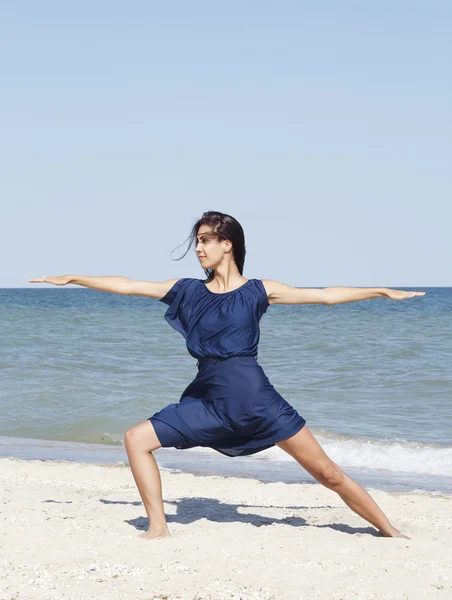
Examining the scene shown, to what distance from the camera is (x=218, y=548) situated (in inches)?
203

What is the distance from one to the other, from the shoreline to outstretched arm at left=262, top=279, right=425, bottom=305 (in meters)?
3.47

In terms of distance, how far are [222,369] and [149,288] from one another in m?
0.68

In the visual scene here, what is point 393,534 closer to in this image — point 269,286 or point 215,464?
point 269,286

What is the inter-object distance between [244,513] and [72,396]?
25.3 feet

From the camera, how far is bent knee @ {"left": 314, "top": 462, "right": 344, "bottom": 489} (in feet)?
17.2

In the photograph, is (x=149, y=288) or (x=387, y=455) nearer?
(x=149, y=288)

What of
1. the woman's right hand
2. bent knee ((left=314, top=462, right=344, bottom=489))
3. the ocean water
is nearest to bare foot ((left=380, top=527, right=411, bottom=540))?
bent knee ((left=314, top=462, right=344, bottom=489))

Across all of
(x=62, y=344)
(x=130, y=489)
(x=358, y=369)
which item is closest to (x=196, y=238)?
(x=130, y=489)

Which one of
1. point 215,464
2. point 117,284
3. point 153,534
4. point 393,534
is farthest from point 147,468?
point 215,464

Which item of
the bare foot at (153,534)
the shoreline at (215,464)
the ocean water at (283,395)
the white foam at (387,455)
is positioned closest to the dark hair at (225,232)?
the bare foot at (153,534)

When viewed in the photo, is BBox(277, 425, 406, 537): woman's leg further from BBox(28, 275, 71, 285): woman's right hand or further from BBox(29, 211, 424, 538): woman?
BBox(28, 275, 71, 285): woman's right hand

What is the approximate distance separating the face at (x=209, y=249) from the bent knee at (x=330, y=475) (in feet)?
4.65

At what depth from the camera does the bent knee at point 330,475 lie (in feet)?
17.2

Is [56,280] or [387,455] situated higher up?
[56,280]
